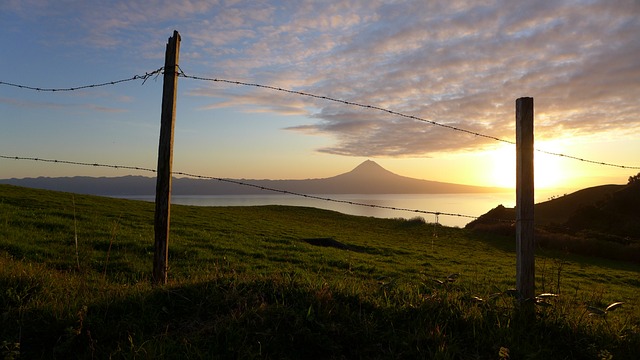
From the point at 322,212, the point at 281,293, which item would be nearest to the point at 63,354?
the point at 281,293

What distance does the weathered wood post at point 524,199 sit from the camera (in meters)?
5.72

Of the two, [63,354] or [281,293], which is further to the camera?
[281,293]

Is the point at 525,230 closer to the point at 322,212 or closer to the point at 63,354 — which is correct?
the point at 63,354

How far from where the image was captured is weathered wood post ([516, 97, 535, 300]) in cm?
572

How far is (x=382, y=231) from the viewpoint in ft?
128

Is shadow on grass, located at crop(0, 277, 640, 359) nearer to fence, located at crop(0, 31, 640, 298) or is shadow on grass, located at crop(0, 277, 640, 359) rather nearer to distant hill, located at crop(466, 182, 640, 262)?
fence, located at crop(0, 31, 640, 298)

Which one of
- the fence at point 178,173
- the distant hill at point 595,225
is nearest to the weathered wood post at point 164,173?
the fence at point 178,173

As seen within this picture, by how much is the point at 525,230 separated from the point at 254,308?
3.82 meters

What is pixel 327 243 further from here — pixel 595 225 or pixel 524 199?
pixel 595 225

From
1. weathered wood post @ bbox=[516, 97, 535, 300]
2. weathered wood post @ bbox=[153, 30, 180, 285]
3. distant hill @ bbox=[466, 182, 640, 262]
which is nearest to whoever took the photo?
weathered wood post @ bbox=[516, 97, 535, 300]

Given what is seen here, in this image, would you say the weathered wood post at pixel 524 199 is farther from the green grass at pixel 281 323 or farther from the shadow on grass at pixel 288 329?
the shadow on grass at pixel 288 329

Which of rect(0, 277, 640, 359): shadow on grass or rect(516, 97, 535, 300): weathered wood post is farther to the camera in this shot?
rect(516, 97, 535, 300): weathered wood post

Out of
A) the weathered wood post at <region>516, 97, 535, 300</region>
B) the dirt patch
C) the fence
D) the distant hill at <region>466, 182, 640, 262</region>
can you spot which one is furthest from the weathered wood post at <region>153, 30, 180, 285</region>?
the distant hill at <region>466, 182, 640, 262</region>

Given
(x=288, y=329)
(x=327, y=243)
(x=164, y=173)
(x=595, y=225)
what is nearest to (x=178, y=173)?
(x=164, y=173)
